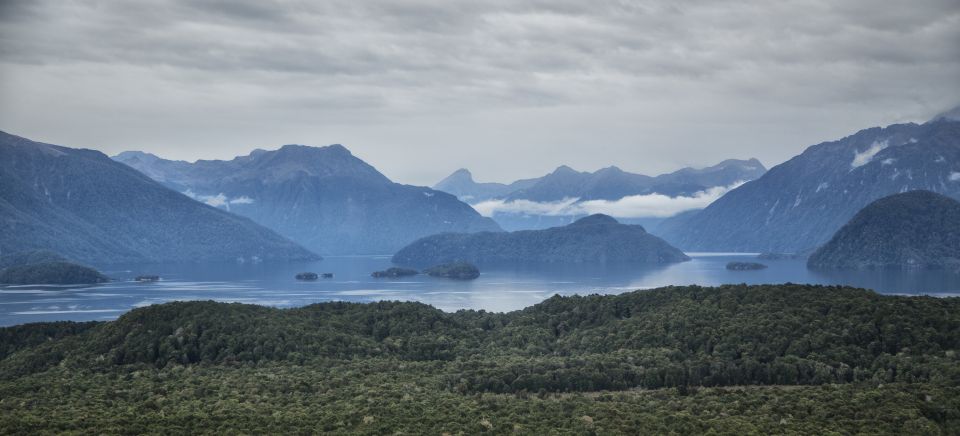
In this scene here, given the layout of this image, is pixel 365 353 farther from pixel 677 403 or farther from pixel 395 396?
pixel 677 403

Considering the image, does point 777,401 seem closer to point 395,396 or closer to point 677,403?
point 677,403

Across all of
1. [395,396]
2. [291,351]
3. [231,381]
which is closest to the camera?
[395,396]

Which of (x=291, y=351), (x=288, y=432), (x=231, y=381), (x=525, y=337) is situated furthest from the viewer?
(x=525, y=337)

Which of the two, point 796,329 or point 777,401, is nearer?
point 777,401

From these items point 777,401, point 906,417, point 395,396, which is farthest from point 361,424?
point 906,417

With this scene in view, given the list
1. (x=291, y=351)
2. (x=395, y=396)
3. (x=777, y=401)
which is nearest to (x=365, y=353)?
(x=291, y=351)

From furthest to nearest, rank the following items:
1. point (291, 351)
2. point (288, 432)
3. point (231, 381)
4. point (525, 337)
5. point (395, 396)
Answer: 1. point (525, 337)
2. point (291, 351)
3. point (231, 381)
4. point (395, 396)
5. point (288, 432)
